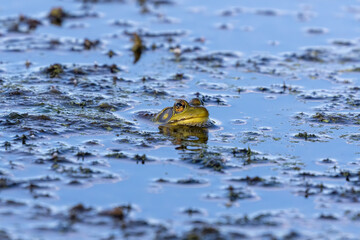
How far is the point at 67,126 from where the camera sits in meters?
10.0

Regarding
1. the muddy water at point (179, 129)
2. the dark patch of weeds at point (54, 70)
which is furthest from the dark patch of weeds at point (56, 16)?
the dark patch of weeds at point (54, 70)

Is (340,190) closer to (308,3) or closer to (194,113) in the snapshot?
(194,113)

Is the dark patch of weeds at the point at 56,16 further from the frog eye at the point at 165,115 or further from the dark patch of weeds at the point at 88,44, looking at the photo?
the frog eye at the point at 165,115

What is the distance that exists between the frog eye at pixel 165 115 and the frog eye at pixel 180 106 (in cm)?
19

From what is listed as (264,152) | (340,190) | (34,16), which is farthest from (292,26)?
(340,190)

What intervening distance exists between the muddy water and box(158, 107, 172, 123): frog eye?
25 cm

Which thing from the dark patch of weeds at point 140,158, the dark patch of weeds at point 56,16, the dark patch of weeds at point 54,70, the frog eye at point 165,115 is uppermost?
the dark patch of weeds at point 56,16

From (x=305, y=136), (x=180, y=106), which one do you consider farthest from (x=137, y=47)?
(x=305, y=136)

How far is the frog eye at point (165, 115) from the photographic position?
10.5m

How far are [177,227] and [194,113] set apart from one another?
350 cm

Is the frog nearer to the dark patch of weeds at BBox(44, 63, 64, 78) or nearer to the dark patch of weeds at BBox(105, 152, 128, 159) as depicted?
the dark patch of weeds at BBox(105, 152, 128, 159)

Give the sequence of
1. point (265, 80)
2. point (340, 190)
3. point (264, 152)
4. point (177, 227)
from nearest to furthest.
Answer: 1. point (177, 227)
2. point (340, 190)
3. point (264, 152)
4. point (265, 80)

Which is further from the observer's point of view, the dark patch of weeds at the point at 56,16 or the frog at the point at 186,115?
the dark patch of weeds at the point at 56,16

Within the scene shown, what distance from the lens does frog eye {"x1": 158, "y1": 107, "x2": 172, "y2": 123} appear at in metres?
10.5
